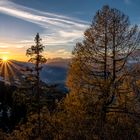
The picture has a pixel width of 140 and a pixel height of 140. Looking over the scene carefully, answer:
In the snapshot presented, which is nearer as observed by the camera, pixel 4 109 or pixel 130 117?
pixel 130 117

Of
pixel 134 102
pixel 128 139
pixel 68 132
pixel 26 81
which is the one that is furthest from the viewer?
pixel 26 81

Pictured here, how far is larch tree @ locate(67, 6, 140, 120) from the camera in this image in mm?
26422

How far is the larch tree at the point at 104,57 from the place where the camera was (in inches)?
1040

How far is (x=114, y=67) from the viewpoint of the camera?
1073 inches

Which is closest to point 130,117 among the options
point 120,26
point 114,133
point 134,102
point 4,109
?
point 134,102

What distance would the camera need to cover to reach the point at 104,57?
26984 millimetres

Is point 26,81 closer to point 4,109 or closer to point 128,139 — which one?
point 128,139

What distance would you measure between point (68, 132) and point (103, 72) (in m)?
11.2

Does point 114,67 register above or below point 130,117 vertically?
above

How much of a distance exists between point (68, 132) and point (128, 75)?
11035mm

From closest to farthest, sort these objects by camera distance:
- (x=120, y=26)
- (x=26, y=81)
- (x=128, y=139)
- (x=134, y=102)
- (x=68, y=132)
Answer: (x=128, y=139), (x=68, y=132), (x=120, y=26), (x=134, y=102), (x=26, y=81)

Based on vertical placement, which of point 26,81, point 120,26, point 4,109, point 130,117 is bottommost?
point 4,109

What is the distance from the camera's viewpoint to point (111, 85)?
2662 cm

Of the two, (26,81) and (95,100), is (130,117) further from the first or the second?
(26,81)
